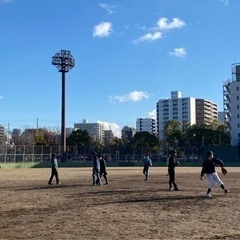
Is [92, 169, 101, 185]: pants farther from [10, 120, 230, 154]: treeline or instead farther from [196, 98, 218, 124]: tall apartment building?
[196, 98, 218, 124]: tall apartment building

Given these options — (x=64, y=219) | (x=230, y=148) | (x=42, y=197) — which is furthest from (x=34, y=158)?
(x=64, y=219)

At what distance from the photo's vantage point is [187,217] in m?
12.0

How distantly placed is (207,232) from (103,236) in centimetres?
230

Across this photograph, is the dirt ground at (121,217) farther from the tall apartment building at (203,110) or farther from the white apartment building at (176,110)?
the tall apartment building at (203,110)

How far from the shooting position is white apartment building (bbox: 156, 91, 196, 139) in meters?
180

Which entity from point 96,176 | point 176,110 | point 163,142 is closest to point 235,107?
point 163,142

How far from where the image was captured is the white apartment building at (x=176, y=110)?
591 ft

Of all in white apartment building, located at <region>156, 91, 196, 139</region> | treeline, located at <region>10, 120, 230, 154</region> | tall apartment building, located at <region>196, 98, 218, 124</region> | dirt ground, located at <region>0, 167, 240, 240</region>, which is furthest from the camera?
tall apartment building, located at <region>196, 98, 218, 124</region>

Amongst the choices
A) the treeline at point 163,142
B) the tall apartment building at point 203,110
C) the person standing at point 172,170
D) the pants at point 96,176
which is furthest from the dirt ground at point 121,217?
the tall apartment building at point 203,110

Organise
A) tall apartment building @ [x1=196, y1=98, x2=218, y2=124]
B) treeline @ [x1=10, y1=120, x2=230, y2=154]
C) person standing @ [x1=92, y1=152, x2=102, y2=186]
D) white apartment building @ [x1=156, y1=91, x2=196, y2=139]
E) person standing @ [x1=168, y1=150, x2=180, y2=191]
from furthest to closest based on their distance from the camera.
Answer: tall apartment building @ [x1=196, y1=98, x2=218, y2=124], white apartment building @ [x1=156, y1=91, x2=196, y2=139], treeline @ [x1=10, y1=120, x2=230, y2=154], person standing @ [x1=92, y1=152, x2=102, y2=186], person standing @ [x1=168, y1=150, x2=180, y2=191]

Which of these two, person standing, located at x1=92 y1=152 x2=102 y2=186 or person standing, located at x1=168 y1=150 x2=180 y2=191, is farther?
person standing, located at x1=92 y1=152 x2=102 y2=186

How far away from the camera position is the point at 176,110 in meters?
182

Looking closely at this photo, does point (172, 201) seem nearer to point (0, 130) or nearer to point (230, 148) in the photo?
point (230, 148)

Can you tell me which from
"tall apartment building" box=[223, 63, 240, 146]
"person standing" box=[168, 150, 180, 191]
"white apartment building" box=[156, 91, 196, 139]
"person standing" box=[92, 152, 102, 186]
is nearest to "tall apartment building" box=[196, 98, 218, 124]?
"white apartment building" box=[156, 91, 196, 139]
